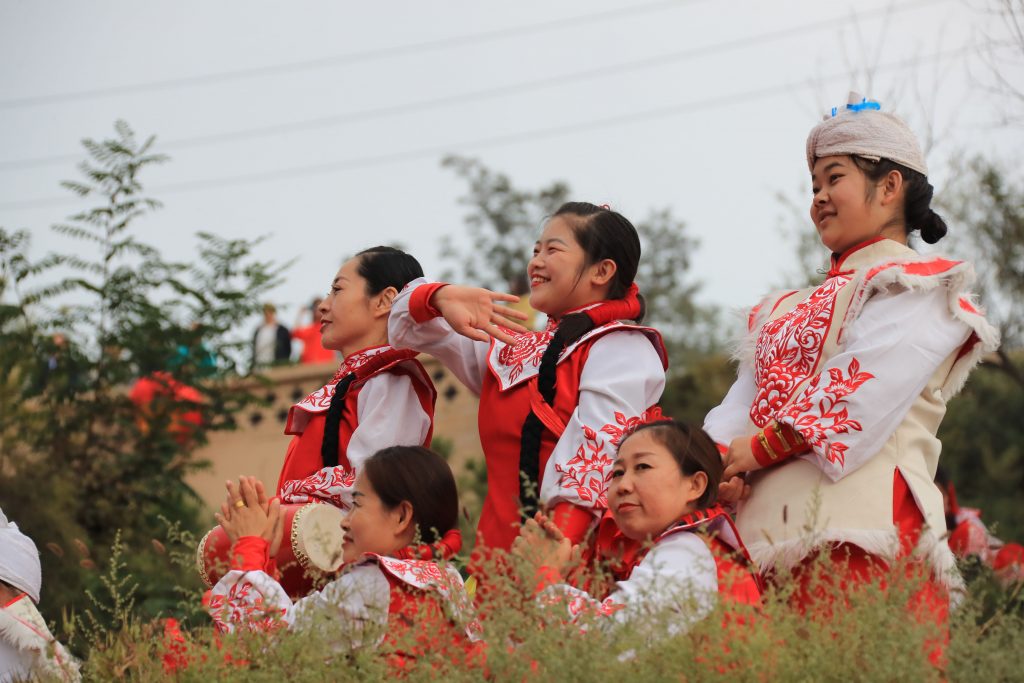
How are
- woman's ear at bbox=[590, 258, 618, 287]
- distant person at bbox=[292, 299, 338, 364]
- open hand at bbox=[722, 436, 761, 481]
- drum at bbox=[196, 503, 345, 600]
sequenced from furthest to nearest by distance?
1. distant person at bbox=[292, 299, 338, 364]
2. woman's ear at bbox=[590, 258, 618, 287]
3. drum at bbox=[196, 503, 345, 600]
4. open hand at bbox=[722, 436, 761, 481]

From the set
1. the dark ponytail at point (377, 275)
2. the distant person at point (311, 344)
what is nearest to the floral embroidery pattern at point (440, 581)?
the dark ponytail at point (377, 275)

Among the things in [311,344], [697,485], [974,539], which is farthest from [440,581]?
[311,344]

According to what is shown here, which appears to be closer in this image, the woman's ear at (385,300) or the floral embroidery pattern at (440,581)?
the floral embroidery pattern at (440,581)

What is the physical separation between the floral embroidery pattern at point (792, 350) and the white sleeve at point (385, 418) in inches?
49.7

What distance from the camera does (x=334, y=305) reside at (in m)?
5.59

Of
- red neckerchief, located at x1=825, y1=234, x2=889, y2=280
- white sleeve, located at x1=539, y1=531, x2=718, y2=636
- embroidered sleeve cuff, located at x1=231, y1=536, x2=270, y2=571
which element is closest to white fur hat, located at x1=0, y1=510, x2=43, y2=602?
embroidered sleeve cuff, located at x1=231, y1=536, x2=270, y2=571

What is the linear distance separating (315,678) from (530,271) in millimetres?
1789

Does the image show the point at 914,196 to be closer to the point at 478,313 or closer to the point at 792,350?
the point at 792,350

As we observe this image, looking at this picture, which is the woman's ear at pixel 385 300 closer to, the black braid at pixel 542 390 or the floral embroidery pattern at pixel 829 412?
the black braid at pixel 542 390

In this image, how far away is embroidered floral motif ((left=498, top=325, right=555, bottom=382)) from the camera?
4.98 m

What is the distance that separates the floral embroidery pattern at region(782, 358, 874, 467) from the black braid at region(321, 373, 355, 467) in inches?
67.4

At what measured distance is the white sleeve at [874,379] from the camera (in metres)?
4.24

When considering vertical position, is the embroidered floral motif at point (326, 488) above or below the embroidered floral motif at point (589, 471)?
below

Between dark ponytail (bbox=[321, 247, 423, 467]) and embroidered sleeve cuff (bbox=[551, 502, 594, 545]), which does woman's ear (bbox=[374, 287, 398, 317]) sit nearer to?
dark ponytail (bbox=[321, 247, 423, 467])
